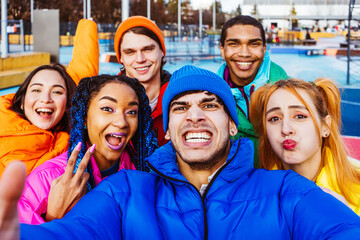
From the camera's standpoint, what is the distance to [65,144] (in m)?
3.28

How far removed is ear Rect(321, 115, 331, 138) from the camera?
10.1 ft

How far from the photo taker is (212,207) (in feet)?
7.58

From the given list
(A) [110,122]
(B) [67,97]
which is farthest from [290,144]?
(B) [67,97]

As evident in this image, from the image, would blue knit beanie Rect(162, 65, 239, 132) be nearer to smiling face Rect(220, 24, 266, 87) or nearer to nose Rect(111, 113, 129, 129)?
nose Rect(111, 113, 129, 129)

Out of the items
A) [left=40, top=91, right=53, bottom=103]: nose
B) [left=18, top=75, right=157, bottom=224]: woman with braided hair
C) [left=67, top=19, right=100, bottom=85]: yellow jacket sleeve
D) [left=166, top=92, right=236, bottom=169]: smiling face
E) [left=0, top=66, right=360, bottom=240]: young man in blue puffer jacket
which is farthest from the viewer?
[left=67, top=19, right=100, bottom=85]: yellow jacket sleeve

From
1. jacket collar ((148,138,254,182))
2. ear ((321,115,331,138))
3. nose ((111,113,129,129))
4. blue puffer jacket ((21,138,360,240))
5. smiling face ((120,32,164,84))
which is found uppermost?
smiling face ((120,32,164,84))

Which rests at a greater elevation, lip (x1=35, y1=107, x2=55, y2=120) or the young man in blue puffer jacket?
lip (x1=35, y1=107, x2=55, y2=120)

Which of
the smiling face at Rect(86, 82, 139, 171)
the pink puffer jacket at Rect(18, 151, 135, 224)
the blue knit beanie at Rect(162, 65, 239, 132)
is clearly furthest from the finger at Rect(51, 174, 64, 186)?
the blue knit beanie at Rect(162, 65, 239, 132)

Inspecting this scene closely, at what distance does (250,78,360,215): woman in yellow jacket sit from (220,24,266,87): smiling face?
2.98ft

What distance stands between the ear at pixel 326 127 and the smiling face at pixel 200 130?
0.89 m

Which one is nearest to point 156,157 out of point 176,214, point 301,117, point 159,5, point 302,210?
point 176,214

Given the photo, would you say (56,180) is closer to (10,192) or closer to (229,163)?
(229,163)

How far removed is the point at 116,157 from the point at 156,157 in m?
0.44

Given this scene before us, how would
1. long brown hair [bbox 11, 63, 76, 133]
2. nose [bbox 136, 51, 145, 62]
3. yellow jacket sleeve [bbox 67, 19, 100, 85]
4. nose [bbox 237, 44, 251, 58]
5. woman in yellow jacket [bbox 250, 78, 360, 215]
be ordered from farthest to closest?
yellow jacket sleeve [bbox 67, 19, 100, 85] → nose [bbox 237, 44, 251, 58] → nose [bbox 136, 51, 145, 62] → long brown hair [bbox 11, 63, 76, 133] → woman in yellow jacket [bbox 250, 78, 360, 215]
